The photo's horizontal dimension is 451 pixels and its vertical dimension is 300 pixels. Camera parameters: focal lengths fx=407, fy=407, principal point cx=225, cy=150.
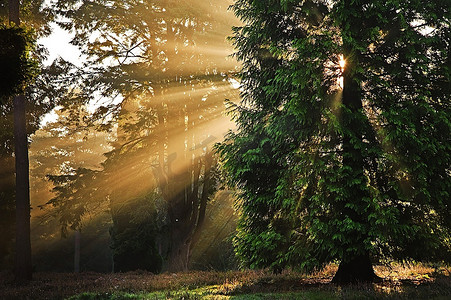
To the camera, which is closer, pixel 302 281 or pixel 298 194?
pixel 298 194

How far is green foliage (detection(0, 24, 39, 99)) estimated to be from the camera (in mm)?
8648

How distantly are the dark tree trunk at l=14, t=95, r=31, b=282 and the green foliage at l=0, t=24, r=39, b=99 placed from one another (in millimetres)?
8321

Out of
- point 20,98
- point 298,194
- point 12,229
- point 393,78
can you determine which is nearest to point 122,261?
point 12,229

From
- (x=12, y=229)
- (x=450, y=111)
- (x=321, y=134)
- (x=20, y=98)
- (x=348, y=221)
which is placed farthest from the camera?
(x=12, y=229)

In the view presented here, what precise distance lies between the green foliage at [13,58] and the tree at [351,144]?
18.4ft

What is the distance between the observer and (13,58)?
28.6 feet

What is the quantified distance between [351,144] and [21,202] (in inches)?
522

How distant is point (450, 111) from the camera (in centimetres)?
976

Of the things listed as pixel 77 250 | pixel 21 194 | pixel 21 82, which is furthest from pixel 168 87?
pixel 77 250

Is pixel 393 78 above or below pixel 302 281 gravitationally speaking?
above

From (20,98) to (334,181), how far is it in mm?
13759

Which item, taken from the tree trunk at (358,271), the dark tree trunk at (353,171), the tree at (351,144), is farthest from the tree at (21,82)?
the tree trunk at (358,271)

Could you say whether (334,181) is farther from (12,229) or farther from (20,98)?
(12,229)

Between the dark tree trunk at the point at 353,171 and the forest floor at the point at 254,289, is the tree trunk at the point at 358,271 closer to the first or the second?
the dark tree trunk at the point at 353,171
